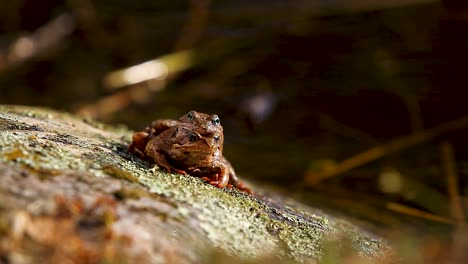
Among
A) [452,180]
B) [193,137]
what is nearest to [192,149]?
[193,137]

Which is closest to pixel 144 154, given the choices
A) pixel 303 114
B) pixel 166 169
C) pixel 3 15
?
pixel 166 169

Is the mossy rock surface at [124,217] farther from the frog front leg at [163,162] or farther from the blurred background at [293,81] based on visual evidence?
the blurred background at [293,81]

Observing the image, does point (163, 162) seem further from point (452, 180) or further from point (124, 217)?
point (452, 180)

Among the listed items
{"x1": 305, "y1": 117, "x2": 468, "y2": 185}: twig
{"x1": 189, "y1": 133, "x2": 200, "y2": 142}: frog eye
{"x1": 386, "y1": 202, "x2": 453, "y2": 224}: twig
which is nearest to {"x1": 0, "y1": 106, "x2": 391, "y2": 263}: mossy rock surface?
{"x1": 189, "y1": 133, "x2": 200, "y2": 142}: frog eye

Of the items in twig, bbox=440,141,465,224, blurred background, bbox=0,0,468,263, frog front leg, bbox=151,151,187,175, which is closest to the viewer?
frog front leg, bbox=151,151,187,175

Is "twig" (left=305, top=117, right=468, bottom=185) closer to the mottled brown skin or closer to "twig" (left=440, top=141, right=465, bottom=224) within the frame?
"twig" (left=440, top=141, right=465, bottom=224)

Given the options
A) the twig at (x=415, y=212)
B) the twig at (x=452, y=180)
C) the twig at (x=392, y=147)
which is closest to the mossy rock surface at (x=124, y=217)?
the twig at (x=415, y=212)

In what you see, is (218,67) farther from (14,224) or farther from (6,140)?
(14,224)
